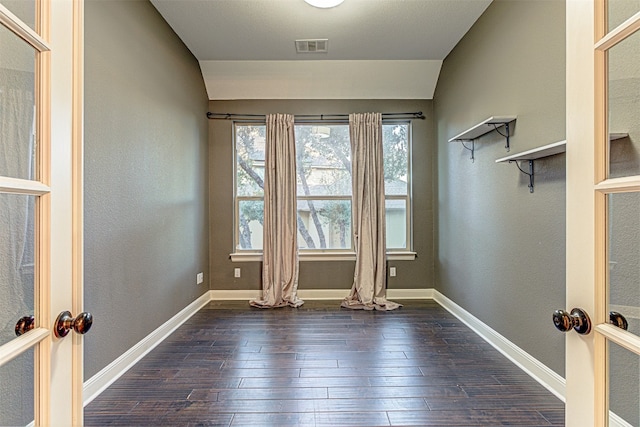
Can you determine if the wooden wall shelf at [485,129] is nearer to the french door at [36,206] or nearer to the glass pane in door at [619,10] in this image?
the glass pane in door at [619,10]

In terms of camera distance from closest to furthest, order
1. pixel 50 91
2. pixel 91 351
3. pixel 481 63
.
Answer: pixel 50 91
pixel 91 351
pixel 481 63

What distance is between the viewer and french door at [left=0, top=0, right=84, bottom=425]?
696 millimetres

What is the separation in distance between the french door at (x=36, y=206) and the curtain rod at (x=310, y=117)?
3.52m

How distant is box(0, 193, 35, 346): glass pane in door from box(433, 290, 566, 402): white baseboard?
2550mm

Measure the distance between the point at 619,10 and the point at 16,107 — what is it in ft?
4.42

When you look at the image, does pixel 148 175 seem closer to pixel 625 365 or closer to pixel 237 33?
pixel 237 33

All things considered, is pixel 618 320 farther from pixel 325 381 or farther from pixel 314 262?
pixel 314 262

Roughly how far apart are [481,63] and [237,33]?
233 cm

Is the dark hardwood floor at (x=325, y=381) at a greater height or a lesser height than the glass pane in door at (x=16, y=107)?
lesser

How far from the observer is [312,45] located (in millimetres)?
3551

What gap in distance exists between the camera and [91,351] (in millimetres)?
1993

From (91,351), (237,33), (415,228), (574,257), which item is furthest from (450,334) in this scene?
(237,33)

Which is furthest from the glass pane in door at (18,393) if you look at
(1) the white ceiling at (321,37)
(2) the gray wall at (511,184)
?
(1) the white ceiling at (321,37)

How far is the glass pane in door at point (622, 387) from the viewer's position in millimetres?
721
